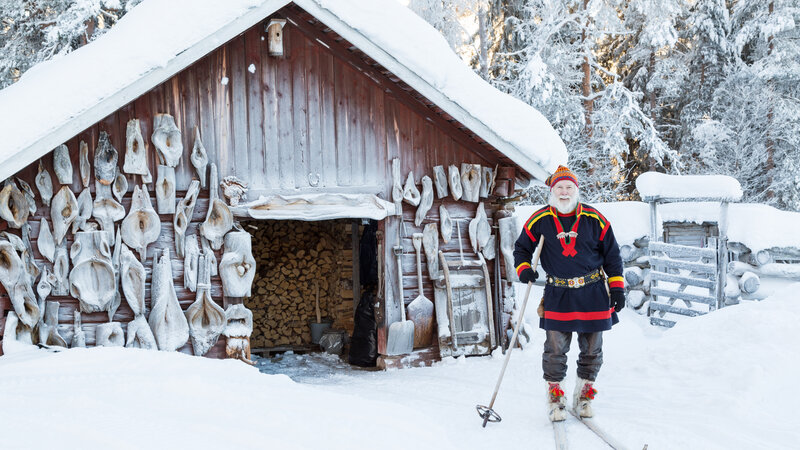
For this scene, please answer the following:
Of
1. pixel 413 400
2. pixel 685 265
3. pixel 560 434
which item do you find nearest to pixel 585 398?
pixel 560 434

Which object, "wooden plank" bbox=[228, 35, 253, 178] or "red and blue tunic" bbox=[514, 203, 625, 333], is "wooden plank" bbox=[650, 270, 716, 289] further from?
"wooden plank" bbox=[228, 35, 253, 178]

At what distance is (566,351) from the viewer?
189 inches

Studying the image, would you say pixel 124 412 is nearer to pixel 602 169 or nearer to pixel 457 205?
pixel 457 205

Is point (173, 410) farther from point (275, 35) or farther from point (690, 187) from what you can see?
point (690, 187)

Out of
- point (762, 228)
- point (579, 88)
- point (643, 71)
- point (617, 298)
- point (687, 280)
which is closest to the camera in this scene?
point (617, 298)

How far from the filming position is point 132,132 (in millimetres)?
6324

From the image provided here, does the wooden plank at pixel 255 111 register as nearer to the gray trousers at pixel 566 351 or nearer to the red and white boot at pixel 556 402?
the gray trousers at pixel 566 351

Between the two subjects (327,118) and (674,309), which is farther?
(674,309)

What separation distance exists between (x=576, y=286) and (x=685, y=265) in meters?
5.99

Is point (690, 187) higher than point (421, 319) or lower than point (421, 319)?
higher

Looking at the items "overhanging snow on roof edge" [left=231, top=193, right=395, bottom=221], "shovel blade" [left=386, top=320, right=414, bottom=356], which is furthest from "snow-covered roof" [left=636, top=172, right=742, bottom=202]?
"overhanging snow on roof edge" [left=231, top=193, right=395, bottom=221]

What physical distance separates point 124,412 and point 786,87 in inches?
757

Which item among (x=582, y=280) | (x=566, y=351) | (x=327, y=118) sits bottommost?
(x=566, y=351)

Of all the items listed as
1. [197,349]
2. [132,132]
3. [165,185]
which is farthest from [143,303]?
[132,132]
